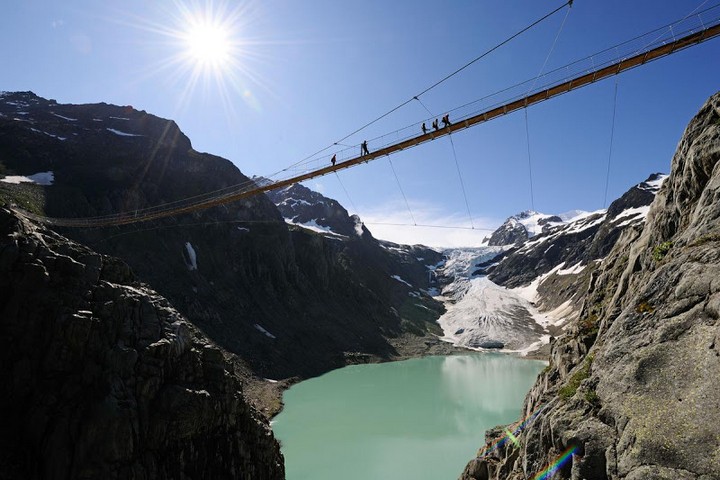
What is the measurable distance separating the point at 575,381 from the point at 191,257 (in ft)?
203

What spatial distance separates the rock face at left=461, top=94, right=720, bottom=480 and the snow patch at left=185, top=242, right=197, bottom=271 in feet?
191

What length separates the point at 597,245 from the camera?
127562mm

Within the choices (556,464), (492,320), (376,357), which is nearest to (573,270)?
(492,320)

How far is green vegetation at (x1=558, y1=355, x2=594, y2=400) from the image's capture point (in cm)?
948

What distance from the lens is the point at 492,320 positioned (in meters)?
109

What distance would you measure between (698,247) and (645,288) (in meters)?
1.34

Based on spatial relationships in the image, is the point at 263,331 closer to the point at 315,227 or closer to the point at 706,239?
the point at 706,239

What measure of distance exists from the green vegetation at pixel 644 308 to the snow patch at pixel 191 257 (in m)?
61.2

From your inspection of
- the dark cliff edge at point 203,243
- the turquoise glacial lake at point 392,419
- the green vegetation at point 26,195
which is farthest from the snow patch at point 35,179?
the turquoise glacial lake at point 392,419

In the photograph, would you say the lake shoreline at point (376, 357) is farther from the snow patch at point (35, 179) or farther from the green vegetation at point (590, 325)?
the snow patch at point (35, 179)

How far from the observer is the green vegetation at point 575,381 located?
9.48 metres

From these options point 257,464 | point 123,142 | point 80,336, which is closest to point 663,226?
point 257,464

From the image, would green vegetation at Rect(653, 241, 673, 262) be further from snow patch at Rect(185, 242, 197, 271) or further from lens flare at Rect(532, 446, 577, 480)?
snow patch at Rect(185, 242, 197, 271)

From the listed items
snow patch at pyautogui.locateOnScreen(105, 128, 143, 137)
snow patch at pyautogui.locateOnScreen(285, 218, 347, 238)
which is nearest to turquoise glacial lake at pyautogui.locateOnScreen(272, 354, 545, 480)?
snow patch at pyautogui.locateOnScreen(105, 128, 143, 137)
